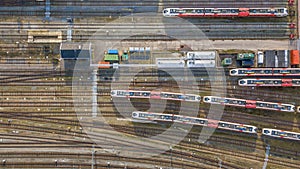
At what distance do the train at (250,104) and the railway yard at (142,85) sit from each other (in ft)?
1.27

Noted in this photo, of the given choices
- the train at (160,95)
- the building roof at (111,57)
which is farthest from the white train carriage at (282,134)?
the building roof at (111,57)

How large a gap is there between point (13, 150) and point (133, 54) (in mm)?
29943

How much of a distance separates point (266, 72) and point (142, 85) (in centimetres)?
2370

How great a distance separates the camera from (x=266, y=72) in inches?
2211

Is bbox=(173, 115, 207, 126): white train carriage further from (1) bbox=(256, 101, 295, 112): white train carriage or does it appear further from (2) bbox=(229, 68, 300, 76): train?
(1) bbox=(256, 101, 295, 112): white train carriage

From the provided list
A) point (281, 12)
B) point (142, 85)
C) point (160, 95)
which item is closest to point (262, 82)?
point (281, 12)

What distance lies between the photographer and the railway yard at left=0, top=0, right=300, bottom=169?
57.3 m

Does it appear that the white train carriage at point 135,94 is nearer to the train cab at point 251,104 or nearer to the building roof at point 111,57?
the building roof at point 111,57

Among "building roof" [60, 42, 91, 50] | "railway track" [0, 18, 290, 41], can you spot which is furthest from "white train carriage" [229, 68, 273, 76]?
"building roof" [60, 42, 91, 50]

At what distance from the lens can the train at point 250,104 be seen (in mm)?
56044

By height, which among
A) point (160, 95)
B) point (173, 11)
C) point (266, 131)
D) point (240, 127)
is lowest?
point (266, 131)

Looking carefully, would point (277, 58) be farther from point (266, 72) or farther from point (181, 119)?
point (181, 119)

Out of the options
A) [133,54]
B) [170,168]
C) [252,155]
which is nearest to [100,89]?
[133,54]

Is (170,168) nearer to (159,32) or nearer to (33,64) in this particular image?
(159,32)
